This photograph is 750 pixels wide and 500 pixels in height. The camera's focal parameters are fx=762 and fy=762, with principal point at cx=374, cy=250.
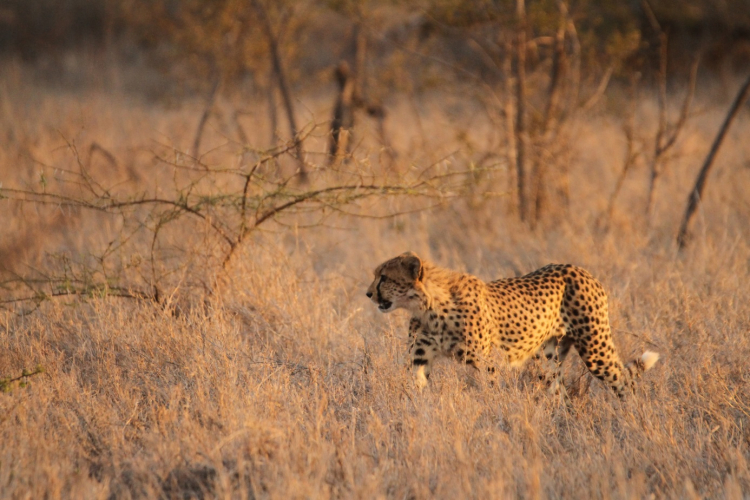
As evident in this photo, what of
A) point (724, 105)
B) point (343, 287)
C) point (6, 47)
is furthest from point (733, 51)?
point (6, 47)

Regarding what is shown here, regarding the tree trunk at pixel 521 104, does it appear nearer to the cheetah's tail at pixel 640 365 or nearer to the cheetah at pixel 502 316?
the cheetah at pixel 502 316

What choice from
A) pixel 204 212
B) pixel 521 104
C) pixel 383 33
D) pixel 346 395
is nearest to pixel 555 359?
pixel 346 395

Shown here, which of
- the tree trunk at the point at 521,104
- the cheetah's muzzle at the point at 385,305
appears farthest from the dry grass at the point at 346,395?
the tree trunk at the point at 521,104

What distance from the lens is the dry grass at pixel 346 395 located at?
9.90 feet

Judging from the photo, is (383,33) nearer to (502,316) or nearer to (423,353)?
(502,316)

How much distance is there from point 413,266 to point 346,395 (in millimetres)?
752

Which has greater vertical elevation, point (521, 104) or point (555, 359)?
point (521, 104)

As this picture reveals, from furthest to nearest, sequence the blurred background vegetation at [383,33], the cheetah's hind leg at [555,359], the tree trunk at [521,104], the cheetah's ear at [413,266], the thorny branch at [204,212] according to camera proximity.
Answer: the blurred background vegetation at [383,33], the tree trunk at [521,104], the thorny branch at [204,212], the cheetah's hind leg at [555,359], the cheetah's ear at [413,266]

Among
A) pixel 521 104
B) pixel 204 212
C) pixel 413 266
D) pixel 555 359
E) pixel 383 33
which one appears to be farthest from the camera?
pixel 383 33

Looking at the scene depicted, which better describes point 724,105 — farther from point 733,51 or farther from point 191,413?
point 191,413

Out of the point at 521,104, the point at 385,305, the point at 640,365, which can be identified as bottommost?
the point at 640,365

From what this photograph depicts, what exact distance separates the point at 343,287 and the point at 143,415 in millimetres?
2083

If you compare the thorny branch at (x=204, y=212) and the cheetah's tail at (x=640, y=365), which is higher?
the thorny branch at (x=204, y=212)

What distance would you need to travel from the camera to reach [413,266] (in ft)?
13.1
